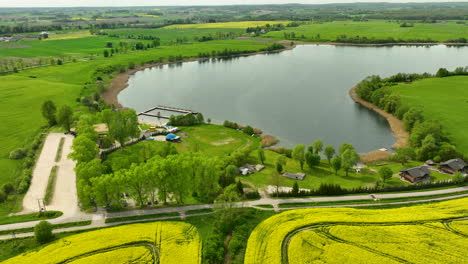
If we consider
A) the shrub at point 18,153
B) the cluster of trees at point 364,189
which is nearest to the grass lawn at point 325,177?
the cluster of trees at point 364,189

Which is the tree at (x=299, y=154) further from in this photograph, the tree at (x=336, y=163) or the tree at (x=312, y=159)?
the tree at (x=336, y=163)

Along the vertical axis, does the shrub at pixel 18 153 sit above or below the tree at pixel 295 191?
above

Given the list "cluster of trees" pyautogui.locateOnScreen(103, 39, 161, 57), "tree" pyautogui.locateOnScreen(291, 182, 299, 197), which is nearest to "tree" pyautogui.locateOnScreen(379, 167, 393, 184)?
"tree" pyautogui.locateOnScreen(291, 182, 299, 197)

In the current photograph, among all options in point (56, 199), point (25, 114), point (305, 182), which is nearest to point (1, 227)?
point (56, 199)

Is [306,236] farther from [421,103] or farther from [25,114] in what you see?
[25,114]

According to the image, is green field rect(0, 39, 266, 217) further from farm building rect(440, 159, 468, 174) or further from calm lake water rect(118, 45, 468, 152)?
farm building rect(440, 159, 468, 174)

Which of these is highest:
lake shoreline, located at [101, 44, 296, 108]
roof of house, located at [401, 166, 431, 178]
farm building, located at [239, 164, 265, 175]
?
lake shoreline, located at [101, 44, 296, 108]

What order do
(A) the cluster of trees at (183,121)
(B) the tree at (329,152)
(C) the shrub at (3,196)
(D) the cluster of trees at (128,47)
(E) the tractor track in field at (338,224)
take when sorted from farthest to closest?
1. (D) the cluster of trees at (128,47)
2. (A) the cluster of trees at (183,121)
3. (B) the tree at (329,152)
4. (C) the shrub at (3,196)
5. (E) the tractor track in field at (338,224)
